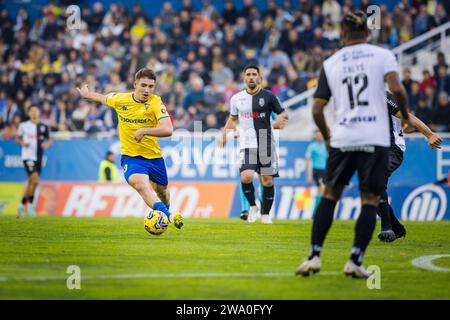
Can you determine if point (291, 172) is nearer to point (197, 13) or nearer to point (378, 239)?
point (197, 13)

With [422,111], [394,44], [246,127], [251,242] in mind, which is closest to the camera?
[251,242]

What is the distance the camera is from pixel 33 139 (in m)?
23.4

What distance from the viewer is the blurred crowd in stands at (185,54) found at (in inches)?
1069

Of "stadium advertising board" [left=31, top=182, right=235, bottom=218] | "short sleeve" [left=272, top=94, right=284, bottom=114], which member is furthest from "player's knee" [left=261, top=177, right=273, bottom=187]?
"stadium advertising board" [left=31, top=182, right=235, bottom=218]

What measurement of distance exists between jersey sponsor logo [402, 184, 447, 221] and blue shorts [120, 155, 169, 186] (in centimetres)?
1040

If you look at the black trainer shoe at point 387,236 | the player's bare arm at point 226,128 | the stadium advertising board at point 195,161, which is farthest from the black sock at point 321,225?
the stadium advertising board at point 195,161

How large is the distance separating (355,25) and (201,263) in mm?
3226

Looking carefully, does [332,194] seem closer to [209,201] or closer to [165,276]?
[165,276]

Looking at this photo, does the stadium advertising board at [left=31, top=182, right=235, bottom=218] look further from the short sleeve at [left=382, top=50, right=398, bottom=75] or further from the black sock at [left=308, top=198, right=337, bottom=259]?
the short sleeve at [left=382, top=50, right=398, bottom=75]

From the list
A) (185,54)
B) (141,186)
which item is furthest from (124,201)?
(141,186)

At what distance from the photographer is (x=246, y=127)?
685 inches

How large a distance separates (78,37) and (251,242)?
19574mm

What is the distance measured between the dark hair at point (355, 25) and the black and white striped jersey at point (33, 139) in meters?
15.1
